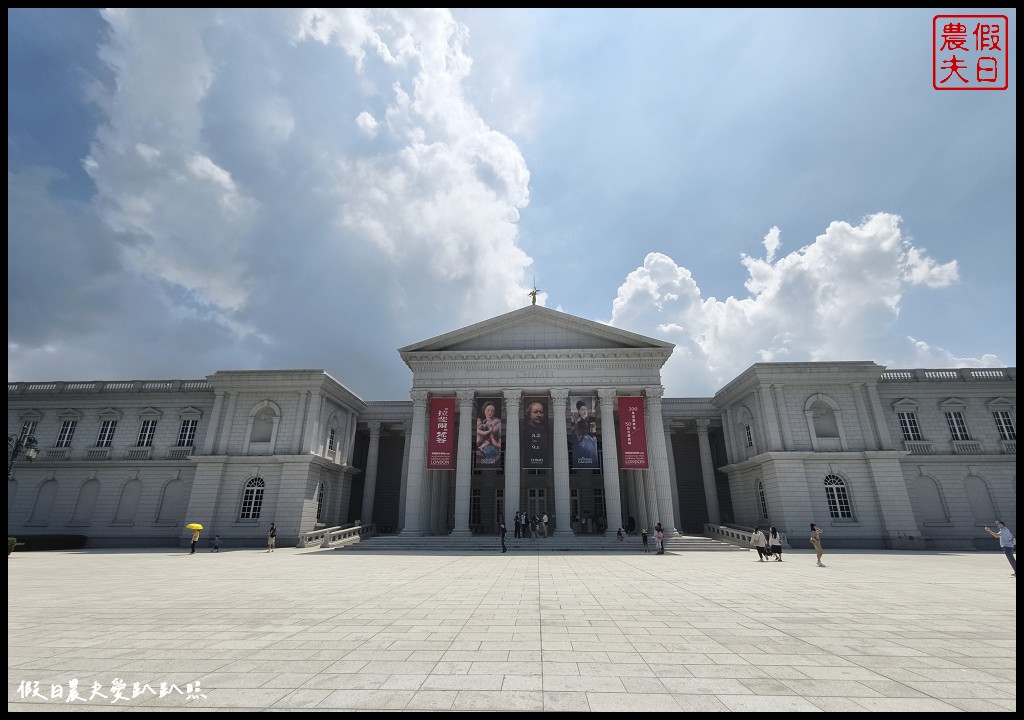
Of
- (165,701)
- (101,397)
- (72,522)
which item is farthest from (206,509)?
(165,701)

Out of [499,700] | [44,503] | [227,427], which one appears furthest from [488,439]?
[44,503]

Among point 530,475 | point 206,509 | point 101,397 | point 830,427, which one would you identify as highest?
point 101,397

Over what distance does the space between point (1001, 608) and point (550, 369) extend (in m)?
22.9

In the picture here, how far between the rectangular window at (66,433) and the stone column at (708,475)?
46.7m

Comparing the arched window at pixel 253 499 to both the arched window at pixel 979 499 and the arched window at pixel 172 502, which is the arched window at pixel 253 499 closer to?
the arched window at pixel 172 502

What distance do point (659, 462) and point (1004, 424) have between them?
22907mm

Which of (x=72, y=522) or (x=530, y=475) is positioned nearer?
(x=72, y=522)

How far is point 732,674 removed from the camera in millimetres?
5379

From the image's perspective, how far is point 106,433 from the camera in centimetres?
3297

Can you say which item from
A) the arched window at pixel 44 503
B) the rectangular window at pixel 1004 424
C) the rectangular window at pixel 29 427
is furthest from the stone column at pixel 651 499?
the rectangular window at pixel 29 427

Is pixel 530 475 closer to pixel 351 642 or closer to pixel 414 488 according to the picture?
pixel 414 488

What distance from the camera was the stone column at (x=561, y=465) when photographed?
27095mm

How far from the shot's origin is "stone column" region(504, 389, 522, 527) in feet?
91.9

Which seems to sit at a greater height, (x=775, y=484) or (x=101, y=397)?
(x=101, y=397)
